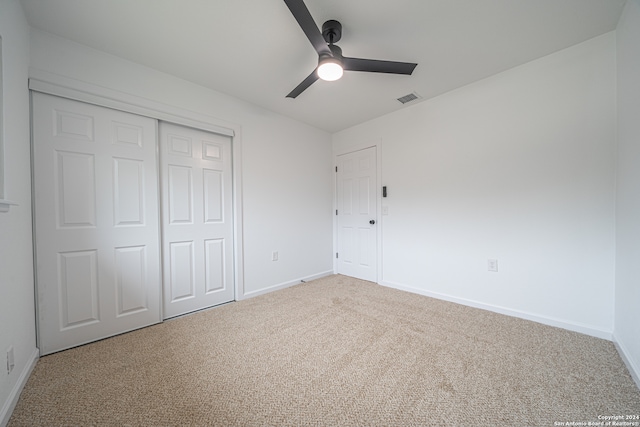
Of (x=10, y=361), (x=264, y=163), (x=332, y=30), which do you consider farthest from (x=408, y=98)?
(x=10, y=361)

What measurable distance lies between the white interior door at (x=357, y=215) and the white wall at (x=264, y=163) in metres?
0.24

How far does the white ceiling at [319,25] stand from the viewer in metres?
1.58

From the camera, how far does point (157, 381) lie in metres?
1.46

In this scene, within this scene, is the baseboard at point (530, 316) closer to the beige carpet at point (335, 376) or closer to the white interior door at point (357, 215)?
the beige carpet at point (335, 376)

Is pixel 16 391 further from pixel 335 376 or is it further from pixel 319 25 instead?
pixel 319 25

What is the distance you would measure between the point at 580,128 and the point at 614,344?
5.66 feet

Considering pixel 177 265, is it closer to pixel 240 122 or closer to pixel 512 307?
pixel 240 122

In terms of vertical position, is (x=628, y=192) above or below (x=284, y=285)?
above

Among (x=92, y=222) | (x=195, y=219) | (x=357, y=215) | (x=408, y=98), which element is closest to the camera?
(x=92, y=222)

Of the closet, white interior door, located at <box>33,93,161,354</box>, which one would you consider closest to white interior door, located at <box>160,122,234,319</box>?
the closet

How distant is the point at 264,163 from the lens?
3090 millimetres

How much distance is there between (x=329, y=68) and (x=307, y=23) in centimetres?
33

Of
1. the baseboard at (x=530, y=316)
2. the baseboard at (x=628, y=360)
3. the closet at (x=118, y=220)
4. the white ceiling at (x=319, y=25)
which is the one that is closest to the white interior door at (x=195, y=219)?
the closet at (x=118, y=220)

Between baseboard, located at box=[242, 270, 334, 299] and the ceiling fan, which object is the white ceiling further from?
baseboard, located at box=[242, 270, 334, 299]
